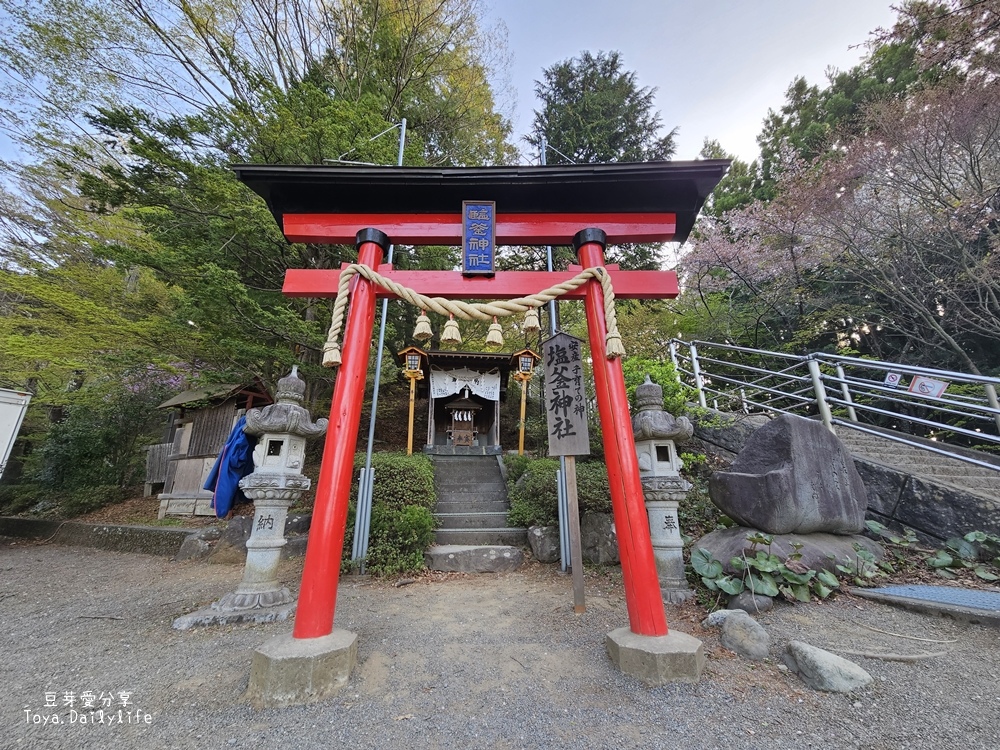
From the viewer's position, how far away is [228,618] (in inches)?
138

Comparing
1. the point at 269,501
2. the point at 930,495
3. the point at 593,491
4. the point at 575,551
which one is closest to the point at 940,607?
the point at 930,495

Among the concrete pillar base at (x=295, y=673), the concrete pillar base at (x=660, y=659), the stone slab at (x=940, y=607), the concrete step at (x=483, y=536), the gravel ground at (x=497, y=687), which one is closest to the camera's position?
A: the gravel ground at (x=497, y=687)

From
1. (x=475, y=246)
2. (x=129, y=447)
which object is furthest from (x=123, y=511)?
(x=475, y=246)

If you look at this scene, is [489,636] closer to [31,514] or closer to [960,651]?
[960,651]

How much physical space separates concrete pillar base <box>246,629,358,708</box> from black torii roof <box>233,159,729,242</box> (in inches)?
131

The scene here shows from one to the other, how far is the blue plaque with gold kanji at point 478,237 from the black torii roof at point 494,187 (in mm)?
134

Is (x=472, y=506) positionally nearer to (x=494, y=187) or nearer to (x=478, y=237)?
(x=478, y=237)

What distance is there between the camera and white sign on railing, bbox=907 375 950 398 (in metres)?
4.60

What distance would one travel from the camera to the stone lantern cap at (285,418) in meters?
4.10

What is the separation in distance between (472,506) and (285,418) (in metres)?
3.78

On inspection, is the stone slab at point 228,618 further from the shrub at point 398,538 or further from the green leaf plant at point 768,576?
the green leaf plant at point 768,576

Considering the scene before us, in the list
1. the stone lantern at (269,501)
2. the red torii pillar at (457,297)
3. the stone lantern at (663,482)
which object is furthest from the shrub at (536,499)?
the stone lantern at (269,501)

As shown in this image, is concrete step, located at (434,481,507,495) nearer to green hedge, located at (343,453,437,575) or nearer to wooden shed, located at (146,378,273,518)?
green hedge, located at (343,453,437,575)

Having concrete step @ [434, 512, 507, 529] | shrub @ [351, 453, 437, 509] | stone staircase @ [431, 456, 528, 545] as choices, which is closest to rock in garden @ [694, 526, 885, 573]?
stone staircase @ [431, 456, 528, 545]
